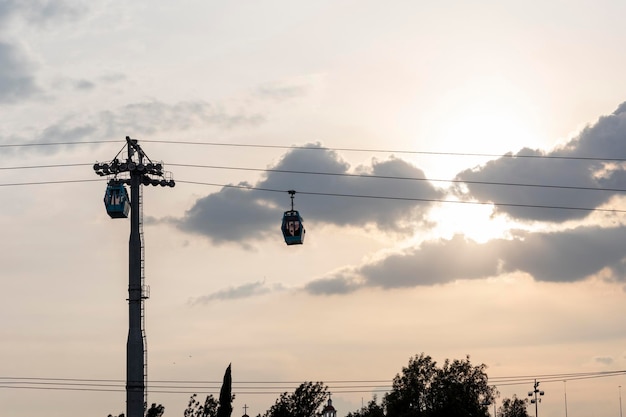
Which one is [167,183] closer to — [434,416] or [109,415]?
[109,415]

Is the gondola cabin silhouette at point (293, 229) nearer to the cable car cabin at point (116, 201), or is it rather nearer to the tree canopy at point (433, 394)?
the cable car cabin at point (116, 201)

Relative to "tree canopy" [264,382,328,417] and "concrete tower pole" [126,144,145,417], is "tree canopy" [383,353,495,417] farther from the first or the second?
"concrete tower pole" [126,144,145,417]

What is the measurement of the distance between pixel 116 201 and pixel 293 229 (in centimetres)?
1079

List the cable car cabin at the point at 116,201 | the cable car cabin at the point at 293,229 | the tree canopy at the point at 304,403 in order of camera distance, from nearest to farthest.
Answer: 1. the cable car cabin at the point at 293,229
2. the cable car cabin at the point at 116,201
3. the tree canopy at the point at 304,403

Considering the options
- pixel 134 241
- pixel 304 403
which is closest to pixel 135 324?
pixel 134 241

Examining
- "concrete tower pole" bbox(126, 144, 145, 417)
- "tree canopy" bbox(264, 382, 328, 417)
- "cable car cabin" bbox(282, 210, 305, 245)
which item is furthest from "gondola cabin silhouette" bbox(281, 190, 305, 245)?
"tree canopy" bbox(264, 382, 328, 417)

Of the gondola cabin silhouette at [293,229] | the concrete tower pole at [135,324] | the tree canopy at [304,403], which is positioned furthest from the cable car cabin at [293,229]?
the tree canopy at [304,403]

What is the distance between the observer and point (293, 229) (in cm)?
6894

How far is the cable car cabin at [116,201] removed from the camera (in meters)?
69.8

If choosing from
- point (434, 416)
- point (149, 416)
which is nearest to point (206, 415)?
point (149, 416)

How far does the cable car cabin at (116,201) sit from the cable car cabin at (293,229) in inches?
384

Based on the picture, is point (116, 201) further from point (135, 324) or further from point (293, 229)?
point (293, 229)

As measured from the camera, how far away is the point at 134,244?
235ft

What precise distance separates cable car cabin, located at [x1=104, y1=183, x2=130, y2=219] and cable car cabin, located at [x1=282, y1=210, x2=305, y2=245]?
9749 millimetres
